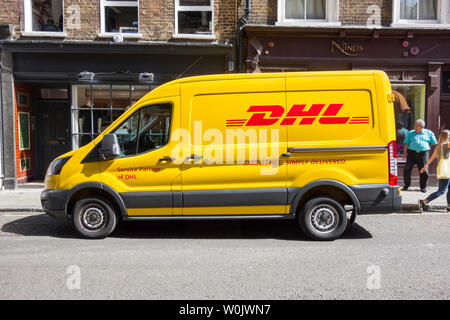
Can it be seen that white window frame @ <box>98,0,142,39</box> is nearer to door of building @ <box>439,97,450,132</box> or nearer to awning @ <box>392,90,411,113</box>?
awning @ <box>392,90,411,113</box>

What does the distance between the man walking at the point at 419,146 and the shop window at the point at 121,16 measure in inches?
324

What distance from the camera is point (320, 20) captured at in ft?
39.0

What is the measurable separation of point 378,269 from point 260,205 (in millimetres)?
1938

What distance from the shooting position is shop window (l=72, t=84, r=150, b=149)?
38.6 feet

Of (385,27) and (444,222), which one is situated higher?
(385,27)

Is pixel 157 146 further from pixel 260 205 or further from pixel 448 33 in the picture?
pixel 448 33

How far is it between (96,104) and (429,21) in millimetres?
9930

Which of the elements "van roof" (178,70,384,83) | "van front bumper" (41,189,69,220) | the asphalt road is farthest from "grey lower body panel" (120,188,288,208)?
"van roof" (178,70,384,83)

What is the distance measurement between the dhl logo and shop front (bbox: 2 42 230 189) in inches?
235

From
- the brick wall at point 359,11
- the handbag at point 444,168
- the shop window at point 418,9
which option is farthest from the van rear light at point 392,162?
the shop window at point 418,9

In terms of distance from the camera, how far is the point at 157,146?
6.25 metres

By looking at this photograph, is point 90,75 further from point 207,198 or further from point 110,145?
point 207,198

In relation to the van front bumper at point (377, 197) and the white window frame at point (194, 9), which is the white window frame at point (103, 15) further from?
the van front bumper at point (377, 197)

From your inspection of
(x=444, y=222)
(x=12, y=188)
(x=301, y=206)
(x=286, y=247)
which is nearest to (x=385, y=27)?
(x=444, y=222)
